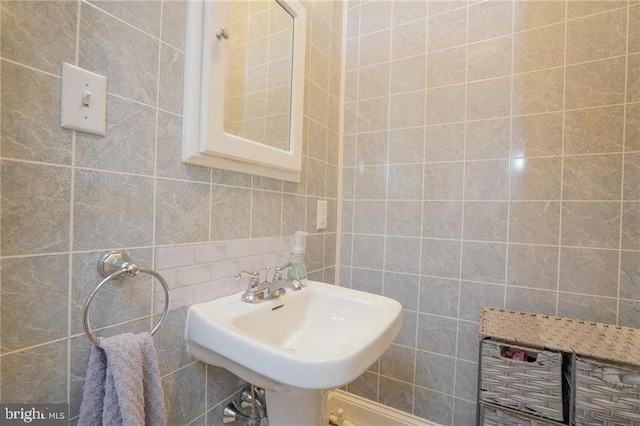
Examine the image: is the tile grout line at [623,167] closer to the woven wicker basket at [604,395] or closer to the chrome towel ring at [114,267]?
the woven wicker basket at [604,395]

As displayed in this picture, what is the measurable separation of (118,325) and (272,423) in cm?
53

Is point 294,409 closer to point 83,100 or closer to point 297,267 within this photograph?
point 297,267

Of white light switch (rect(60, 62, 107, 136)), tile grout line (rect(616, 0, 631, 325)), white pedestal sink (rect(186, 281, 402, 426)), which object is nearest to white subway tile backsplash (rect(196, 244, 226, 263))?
white pedestal sink (rect(186, 281, 402, 426))

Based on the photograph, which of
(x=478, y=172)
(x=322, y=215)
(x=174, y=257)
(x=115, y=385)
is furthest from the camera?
(x=322, y=215)

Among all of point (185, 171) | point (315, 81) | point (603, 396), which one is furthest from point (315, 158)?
point (603, 396)

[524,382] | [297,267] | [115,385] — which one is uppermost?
[297,267]

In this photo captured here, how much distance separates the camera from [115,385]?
543mm

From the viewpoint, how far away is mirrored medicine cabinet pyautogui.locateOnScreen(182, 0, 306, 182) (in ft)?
2.52

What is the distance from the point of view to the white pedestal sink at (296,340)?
21.9 inches

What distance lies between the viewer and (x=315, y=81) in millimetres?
1312

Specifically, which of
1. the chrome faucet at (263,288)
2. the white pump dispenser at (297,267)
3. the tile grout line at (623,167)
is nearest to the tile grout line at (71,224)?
the chrome faucet at (263,288)

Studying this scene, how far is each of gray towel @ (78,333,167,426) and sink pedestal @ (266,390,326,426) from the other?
0.36m

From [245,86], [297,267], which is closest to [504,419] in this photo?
[297,267]

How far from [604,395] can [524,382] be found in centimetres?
18
